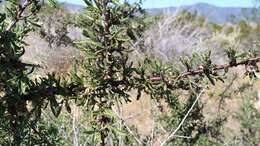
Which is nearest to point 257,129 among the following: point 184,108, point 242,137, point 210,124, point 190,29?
point 242,137

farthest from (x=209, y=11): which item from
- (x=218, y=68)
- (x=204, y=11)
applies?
(x=218, y=68)

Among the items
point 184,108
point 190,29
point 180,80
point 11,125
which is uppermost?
point 180,80

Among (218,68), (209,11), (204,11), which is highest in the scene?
(218,68)

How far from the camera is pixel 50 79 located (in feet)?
4.74

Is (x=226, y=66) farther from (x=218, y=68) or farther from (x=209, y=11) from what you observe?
(x=209, y=11)

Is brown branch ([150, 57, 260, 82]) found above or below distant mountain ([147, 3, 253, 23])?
above

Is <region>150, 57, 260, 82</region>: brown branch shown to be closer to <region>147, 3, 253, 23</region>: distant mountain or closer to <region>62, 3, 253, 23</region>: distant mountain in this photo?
<region>62, 3, 253, 23</region>: distant mountain

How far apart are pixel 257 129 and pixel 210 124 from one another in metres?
0.87

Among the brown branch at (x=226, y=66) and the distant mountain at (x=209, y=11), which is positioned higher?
the brown branch at (x=226, y=66)

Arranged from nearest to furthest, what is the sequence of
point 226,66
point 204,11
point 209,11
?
1. point 226,66
2. point 209,11
3. point 204,11

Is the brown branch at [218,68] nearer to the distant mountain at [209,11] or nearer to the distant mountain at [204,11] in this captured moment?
the distant mountain at [204,11]

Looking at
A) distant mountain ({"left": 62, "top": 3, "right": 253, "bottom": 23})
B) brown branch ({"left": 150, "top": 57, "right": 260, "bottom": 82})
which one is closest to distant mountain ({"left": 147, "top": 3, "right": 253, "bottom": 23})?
distant mountain ({"left": 62, "top": 3, "right": 253, "bottom": 23})

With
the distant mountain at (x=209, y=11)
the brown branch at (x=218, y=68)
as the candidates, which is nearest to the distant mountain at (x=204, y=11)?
the distant mountain at (x=209, y=11)

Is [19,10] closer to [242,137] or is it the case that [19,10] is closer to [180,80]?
[180,80]
